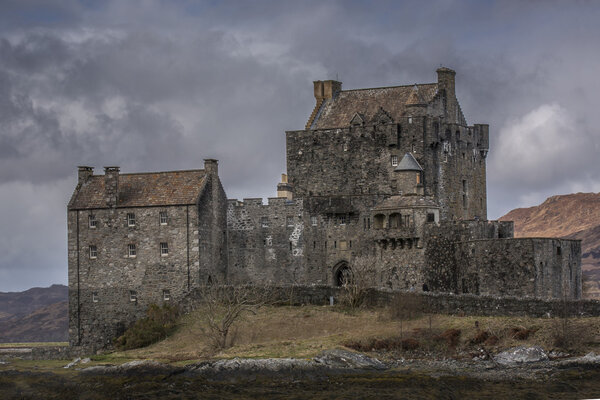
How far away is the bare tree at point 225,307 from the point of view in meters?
52.8

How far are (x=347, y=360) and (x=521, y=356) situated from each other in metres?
6.67

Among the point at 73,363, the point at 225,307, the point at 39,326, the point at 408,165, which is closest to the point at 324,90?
the point at 408,165

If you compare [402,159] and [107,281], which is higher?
[402,159]

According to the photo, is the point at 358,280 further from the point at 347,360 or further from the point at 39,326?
the point at 39,326

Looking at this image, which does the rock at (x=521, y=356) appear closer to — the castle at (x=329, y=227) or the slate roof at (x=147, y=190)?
the castle at (x=329, y=227)

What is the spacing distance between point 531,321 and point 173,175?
2267cm

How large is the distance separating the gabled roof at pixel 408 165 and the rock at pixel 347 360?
2053 centimetres

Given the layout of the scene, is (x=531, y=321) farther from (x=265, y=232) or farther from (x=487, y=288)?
(x=265, y=232)

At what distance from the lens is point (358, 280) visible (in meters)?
58.8

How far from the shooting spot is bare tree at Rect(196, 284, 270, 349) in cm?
5281

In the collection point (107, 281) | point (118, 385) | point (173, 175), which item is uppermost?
point (173, 175)

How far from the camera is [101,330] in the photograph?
63031 mm

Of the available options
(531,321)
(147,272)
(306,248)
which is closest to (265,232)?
(306,248)

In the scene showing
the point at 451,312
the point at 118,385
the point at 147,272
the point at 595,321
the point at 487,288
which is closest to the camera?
the point at 118,385
